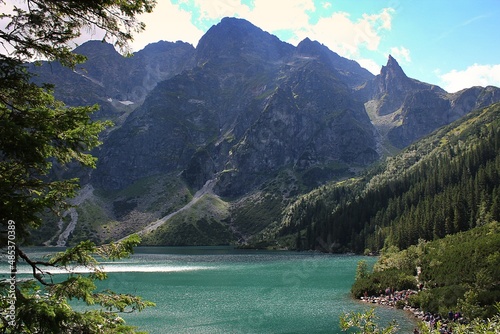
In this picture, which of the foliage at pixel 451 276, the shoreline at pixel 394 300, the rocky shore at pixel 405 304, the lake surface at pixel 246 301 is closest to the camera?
the rocky shore at pixel 405 304

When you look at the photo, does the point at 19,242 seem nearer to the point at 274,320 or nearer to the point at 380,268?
the point at 274,320

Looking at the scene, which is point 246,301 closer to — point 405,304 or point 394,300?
point 394,300

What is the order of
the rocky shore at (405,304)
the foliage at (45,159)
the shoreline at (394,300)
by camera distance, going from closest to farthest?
the foliage at (45,159) < the rocky shore at (405,304) < the shoreline at (394,300)

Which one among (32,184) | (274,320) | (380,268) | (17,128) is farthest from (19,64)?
(380,268)

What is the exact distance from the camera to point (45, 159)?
12336 mm

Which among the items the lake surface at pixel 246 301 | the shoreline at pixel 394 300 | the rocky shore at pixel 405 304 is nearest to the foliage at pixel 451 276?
the rocky shore at pixel 405 304

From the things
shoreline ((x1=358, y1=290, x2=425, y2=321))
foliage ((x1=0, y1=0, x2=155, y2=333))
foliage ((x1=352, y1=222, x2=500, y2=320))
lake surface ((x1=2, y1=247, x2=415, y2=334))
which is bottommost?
lake surface ((x1=2, y1=247, x2=415, y2=334))

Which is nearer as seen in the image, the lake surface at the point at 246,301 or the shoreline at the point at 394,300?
the lake surface at the point at 246,301

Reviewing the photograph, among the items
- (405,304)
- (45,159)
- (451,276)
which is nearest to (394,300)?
(405,304)

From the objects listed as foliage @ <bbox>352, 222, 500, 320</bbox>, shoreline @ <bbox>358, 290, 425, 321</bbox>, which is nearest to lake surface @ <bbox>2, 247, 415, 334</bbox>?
shoreline @ <bbox>358, 290, 425, 321</bbox>

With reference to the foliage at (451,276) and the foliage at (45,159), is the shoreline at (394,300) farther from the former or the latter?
the foliage at (45,159)

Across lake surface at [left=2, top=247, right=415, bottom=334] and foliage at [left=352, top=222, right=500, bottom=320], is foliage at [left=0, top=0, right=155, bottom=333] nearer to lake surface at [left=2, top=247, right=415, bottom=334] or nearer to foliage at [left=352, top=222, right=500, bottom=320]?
lake surface at [left=2, top=247, right=415, bottom=334]

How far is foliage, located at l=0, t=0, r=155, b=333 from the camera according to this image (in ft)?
34.6

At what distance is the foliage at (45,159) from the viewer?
10547 mm
